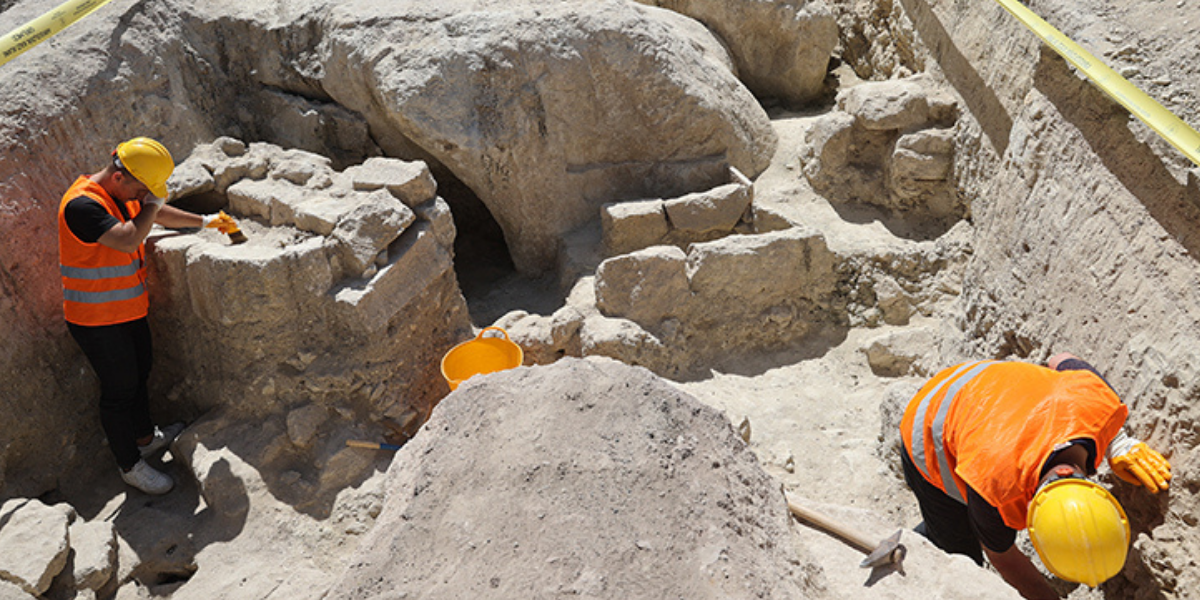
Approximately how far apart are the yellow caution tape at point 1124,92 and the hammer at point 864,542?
197cm

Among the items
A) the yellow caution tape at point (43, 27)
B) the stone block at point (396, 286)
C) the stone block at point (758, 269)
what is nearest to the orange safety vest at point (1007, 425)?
the stone block at point (758, 269)

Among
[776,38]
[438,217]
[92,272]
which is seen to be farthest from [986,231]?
[92,272]

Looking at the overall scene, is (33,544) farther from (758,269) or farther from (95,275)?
(758,269)

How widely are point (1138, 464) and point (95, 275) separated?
4912 mm

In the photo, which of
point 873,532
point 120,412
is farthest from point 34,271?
point 873,532

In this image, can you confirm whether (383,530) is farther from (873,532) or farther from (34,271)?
(34,271)

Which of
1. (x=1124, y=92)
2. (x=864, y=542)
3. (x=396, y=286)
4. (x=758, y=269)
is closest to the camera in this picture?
(x=864, y=542)

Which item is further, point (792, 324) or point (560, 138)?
point (560, 138)

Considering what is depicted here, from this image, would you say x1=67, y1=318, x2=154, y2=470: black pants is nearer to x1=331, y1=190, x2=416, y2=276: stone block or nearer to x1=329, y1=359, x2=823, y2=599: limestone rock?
x1=331, y1=190, x2=416, y2=276: stone block

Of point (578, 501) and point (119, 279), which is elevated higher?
point (578, 501)

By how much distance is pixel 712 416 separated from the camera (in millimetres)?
2658

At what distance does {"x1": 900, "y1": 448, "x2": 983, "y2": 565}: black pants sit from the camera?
10.4ft

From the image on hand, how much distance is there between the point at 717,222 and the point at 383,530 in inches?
149

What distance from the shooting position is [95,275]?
4.00 metres
